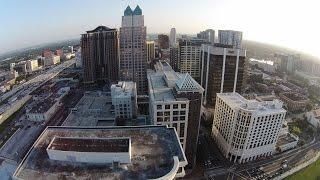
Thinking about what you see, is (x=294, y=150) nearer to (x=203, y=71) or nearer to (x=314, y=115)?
(x=314, y=115)

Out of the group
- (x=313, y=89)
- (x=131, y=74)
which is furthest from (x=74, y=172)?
(x=313, y=89)

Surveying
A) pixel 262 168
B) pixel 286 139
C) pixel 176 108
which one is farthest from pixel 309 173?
pixel 176 108

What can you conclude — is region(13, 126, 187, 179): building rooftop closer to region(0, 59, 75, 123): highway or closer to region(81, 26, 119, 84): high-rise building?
region(0, 59, 75, 123): highway

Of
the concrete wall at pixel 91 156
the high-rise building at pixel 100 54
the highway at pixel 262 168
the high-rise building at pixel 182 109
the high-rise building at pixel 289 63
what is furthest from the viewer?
the high-rise building at pixel 289 63

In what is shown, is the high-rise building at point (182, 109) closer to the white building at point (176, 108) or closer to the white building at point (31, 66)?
the white building at point (176, 108)

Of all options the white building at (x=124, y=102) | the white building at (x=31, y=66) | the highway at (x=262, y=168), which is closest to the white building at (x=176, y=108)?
the highway at (x=262, y=168)

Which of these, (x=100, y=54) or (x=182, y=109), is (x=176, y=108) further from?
(x=100, y=54)
